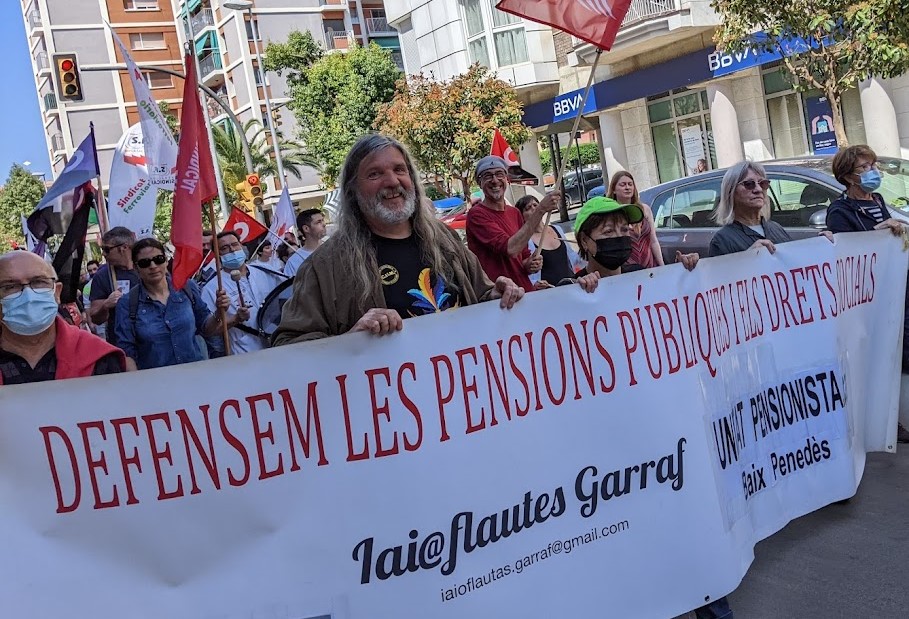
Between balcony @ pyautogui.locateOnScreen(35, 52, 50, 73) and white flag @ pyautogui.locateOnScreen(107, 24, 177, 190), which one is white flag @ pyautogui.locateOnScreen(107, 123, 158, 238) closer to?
white flag @ pyautogui.locateOnScreen(107, 24, 177, 190)

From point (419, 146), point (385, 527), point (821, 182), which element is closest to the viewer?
point (385, 527)

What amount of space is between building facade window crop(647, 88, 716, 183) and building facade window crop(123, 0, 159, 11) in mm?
51301

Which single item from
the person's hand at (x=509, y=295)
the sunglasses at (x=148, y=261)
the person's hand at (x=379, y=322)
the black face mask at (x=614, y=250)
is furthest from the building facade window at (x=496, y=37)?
the person's hand at (x=379, y=322)

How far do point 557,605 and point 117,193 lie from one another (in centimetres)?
640

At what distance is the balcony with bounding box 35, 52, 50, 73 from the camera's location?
70.2 metres

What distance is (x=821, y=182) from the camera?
330 inches

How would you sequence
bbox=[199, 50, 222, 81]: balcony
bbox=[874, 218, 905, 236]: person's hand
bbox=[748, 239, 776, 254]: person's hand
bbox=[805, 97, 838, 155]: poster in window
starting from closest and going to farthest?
1. bbox=[748, 239, 776, 254]: person's hand
2. bbox=[874, 218, 905, 236]: person's hand
3. bbox=[805, 97, 838, 155]: poster in window
4. bbox=[199, 50, 222, 81]: balcony

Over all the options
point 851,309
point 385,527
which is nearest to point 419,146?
point 851,309

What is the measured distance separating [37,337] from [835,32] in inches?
505

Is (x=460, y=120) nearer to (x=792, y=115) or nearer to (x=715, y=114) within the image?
(x=715, y=114)

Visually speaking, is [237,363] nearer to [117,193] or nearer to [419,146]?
[117,193]

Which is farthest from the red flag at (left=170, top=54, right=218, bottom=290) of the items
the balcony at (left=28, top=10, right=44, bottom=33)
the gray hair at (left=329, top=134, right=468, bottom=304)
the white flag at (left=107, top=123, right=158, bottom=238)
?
the balcony at (left=28, top=10, right=44, bottom=33)

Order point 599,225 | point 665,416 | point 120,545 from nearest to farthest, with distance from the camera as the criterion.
Answer: point 120,545, point 665,416, point 599,225

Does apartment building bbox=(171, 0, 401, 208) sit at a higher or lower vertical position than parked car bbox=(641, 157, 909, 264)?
higher
